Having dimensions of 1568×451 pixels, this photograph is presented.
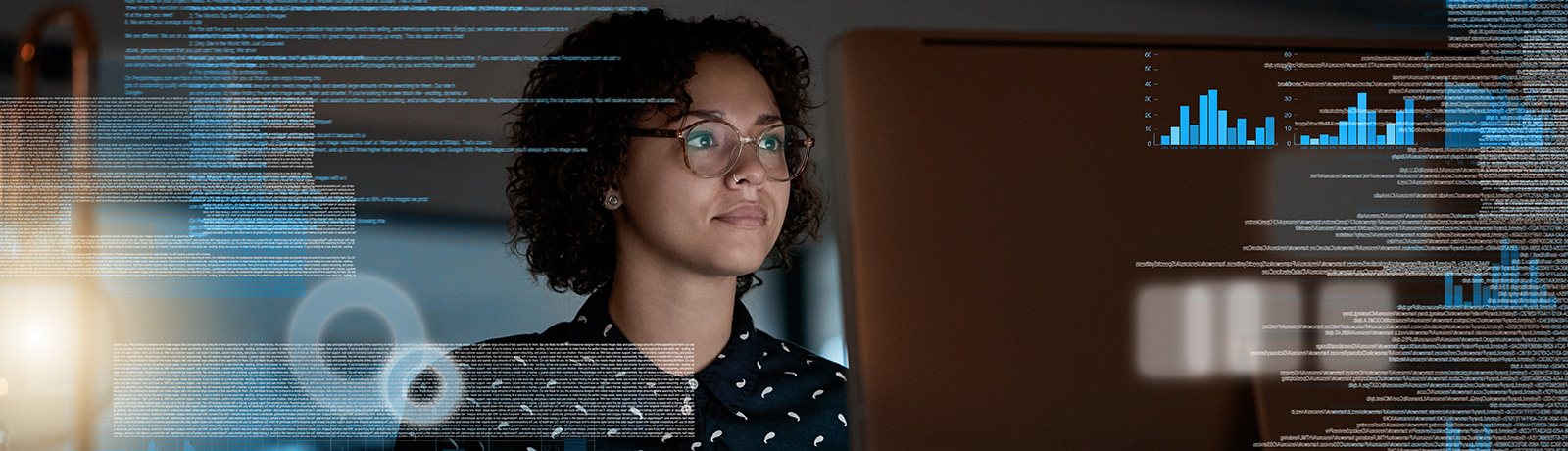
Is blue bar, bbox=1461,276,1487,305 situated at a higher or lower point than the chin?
lower

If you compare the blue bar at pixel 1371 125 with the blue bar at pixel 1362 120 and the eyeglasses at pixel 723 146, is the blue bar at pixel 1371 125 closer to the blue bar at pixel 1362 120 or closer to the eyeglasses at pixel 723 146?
the blue bar at pixel 1362 120

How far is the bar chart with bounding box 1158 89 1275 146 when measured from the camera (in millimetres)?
652

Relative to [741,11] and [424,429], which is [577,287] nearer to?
[424,429]

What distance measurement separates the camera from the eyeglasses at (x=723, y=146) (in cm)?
106

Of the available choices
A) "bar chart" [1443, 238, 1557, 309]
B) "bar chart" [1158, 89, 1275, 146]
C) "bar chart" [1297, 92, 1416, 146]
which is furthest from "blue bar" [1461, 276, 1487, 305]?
"bar chart" [1158, 89, 1275, 146]

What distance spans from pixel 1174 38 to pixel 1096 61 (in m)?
0.07

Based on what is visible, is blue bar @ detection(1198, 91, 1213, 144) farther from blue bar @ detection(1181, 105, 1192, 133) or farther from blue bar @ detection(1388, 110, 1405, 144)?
blue bar @ detection(1388, 110, 1405, 144)

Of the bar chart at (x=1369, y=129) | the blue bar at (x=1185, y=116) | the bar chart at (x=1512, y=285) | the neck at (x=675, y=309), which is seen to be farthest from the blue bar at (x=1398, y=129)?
the neck at (x=675, y=309)

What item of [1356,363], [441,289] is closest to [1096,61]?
[1356,363]

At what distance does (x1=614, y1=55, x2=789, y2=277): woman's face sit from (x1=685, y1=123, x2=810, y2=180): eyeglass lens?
10mm

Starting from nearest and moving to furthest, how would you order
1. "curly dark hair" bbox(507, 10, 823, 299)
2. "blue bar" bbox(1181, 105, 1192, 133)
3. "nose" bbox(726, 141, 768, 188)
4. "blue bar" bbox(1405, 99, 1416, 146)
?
"blue bar" bbox(1181, 105, 1192, 133), "blue bar" bbox(1405, 99, 1416, 146), "nose" bbox(726, 141, 768, 188), "curly dark hair" bbox(507, 10, 823, 299)

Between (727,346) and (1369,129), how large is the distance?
2.41ft

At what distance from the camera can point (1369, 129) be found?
0.82 metres

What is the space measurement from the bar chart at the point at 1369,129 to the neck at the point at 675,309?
68 cm
